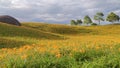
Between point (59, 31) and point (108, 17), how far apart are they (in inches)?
1757

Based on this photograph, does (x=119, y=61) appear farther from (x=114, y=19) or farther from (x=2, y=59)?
(x=114, y=19)

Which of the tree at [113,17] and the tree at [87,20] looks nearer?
the tree at [113,17]

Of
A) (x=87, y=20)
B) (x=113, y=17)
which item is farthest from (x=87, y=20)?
(x=113, y=17)

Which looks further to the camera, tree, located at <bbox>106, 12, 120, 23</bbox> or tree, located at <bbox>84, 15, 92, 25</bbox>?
tree, located at <bbox>84, 15, 92, 25</bbox>

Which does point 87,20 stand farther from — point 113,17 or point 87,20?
point 113,17

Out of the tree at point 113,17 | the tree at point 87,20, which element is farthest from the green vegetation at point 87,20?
the tree at point 113,17

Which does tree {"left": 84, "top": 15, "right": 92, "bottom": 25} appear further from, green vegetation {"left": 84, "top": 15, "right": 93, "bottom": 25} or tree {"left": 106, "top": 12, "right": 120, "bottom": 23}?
tree {"left": 106, "top": 12, "right": 120, "bottom": 23}

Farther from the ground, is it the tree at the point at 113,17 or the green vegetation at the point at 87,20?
the tree at the point at 113,17

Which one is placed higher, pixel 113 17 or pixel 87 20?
pixel 113 17

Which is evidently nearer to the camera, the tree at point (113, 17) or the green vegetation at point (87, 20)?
the tree at point (113, 17)

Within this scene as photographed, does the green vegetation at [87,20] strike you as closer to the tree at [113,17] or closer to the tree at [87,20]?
the tree at [87,20]

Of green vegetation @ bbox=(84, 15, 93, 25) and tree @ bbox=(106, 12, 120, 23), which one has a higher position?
tree @ bbox=(106, 12, 120, 23)

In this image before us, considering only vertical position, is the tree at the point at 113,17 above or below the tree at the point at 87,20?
above

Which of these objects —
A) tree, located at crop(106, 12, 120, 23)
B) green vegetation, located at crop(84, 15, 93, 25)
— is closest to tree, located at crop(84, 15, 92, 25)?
green vegetation, located at crop(84, 15, 93, 25)
